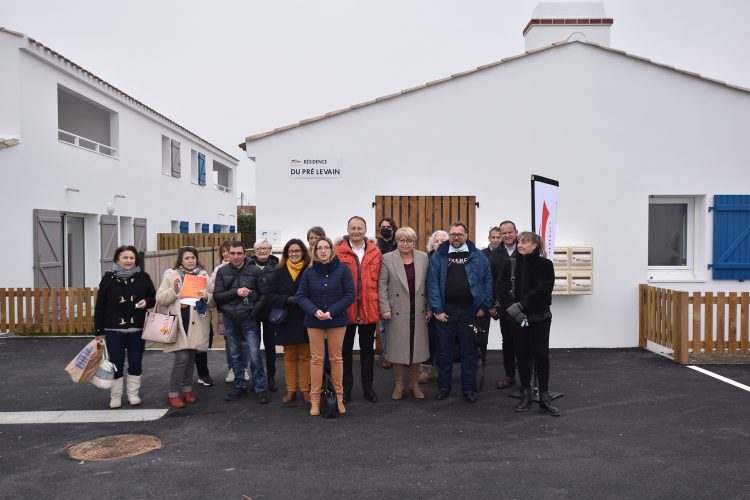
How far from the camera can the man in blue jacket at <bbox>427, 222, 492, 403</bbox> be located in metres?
6.25

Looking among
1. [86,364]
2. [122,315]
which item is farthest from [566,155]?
[86,364]

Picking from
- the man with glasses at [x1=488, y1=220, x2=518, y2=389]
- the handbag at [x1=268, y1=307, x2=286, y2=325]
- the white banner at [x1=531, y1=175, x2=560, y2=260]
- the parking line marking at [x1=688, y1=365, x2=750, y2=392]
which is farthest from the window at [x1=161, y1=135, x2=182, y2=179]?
the parking line marking at [x1=688, y1=365, x2=750, y2=392]

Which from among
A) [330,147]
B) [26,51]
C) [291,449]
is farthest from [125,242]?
[291,449]

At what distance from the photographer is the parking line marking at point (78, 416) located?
5.62 m

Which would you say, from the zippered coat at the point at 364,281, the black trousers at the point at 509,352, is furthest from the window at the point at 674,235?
the zippered coat at the point at 364,281

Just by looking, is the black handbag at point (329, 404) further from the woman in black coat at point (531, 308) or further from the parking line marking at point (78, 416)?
the woman in black coat at point (531, 308)

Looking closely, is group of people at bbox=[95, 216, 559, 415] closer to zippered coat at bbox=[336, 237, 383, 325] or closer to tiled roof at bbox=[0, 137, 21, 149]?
zippered coat at bbox=[336, 237, 383, 325]

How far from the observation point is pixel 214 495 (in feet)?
13.0

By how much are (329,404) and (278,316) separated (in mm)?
1055

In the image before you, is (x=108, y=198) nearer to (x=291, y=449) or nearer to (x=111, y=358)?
(x=111, y=358)

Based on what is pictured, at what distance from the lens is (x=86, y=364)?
5.85 metres

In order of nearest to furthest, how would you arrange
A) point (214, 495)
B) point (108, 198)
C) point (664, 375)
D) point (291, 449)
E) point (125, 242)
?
point (214, 495)
point (291, 449)
point (664, 375)
point (108, 198)
point (125, 242)

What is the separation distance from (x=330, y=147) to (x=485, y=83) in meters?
2.62

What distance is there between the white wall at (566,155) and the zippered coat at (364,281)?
9.09ft
